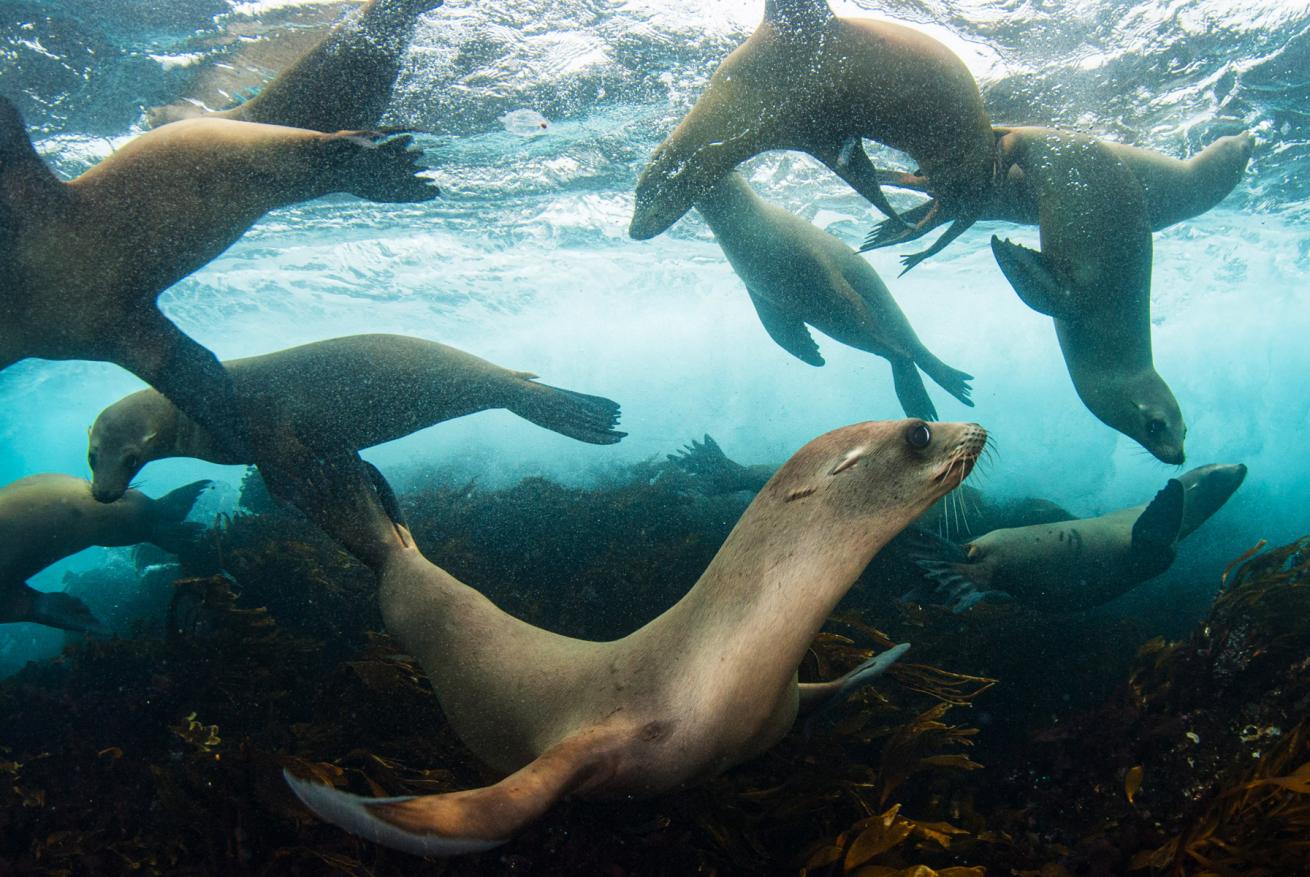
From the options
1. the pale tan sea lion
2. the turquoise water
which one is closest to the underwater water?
the turquoise water

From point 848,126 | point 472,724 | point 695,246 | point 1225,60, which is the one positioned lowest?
point 695,246

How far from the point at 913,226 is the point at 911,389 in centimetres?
261

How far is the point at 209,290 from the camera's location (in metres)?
17.7

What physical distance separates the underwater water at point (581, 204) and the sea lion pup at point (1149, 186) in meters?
2.27

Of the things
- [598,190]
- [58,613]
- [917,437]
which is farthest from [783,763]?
[598,190]

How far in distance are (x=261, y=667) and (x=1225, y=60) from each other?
1282 cm

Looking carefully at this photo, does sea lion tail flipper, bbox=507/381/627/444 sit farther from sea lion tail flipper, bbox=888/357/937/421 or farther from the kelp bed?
A: sea lion tail flipper, bbox=888/357/937/421

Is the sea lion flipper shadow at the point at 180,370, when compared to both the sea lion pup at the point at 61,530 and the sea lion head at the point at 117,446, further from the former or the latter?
the sea lion pup at the point at 61,530

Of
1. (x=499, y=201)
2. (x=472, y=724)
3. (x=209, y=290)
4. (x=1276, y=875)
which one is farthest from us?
(x=209, y=290)

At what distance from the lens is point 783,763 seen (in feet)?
7.68

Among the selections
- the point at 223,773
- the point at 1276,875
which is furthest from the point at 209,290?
the point at 1276,875

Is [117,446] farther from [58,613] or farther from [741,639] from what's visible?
[741,639]

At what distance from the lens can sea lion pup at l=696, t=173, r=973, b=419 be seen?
19.5ft

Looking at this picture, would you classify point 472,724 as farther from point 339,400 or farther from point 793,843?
point 339,400
